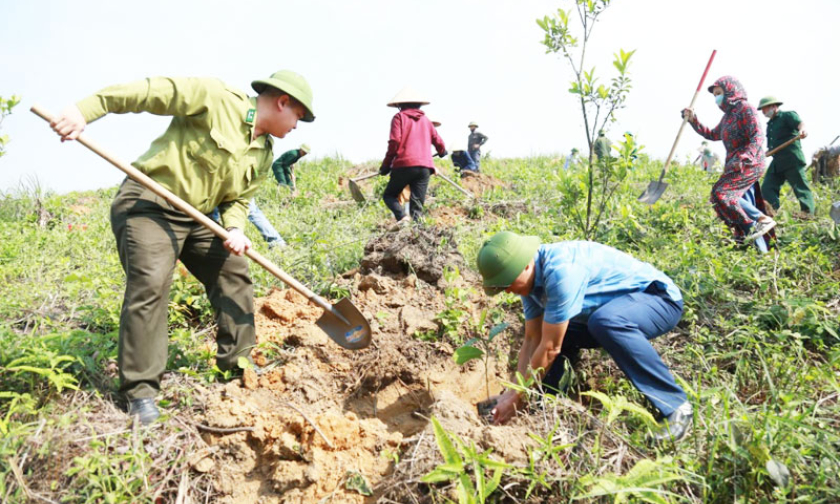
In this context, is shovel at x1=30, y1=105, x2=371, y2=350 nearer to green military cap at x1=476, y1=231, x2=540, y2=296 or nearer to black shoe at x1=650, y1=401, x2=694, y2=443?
green military cap at x1=476, y1=231, x2=540, y2=296

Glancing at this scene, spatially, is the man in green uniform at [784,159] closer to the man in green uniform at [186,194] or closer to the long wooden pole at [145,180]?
the man in green uniform at [186,194]

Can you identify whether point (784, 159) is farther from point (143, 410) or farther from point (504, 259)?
point (143, 410)

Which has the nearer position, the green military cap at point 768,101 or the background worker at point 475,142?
the green military cap at point 768,101

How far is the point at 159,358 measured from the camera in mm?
2555

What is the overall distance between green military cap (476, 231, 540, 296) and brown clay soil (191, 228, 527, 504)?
61 centimetres

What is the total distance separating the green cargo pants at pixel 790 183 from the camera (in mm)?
6289

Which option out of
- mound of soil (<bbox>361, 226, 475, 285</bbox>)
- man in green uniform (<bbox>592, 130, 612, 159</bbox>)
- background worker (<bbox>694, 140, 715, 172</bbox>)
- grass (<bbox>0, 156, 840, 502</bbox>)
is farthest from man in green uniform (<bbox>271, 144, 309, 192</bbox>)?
background worker (<bbox>694, 140, 715, 172</bbox>)

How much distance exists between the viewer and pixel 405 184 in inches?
243

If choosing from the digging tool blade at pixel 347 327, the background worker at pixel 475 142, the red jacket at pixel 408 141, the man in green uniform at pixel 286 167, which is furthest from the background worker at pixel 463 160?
the digging tool blade at pixel 347 327

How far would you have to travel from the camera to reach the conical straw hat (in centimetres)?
614

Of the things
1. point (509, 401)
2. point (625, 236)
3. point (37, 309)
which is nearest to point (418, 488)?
point (509, 401)

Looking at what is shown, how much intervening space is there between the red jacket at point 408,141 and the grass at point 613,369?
0.85 metres

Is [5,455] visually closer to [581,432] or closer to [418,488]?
[418,488]

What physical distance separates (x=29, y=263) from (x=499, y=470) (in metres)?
4.97
